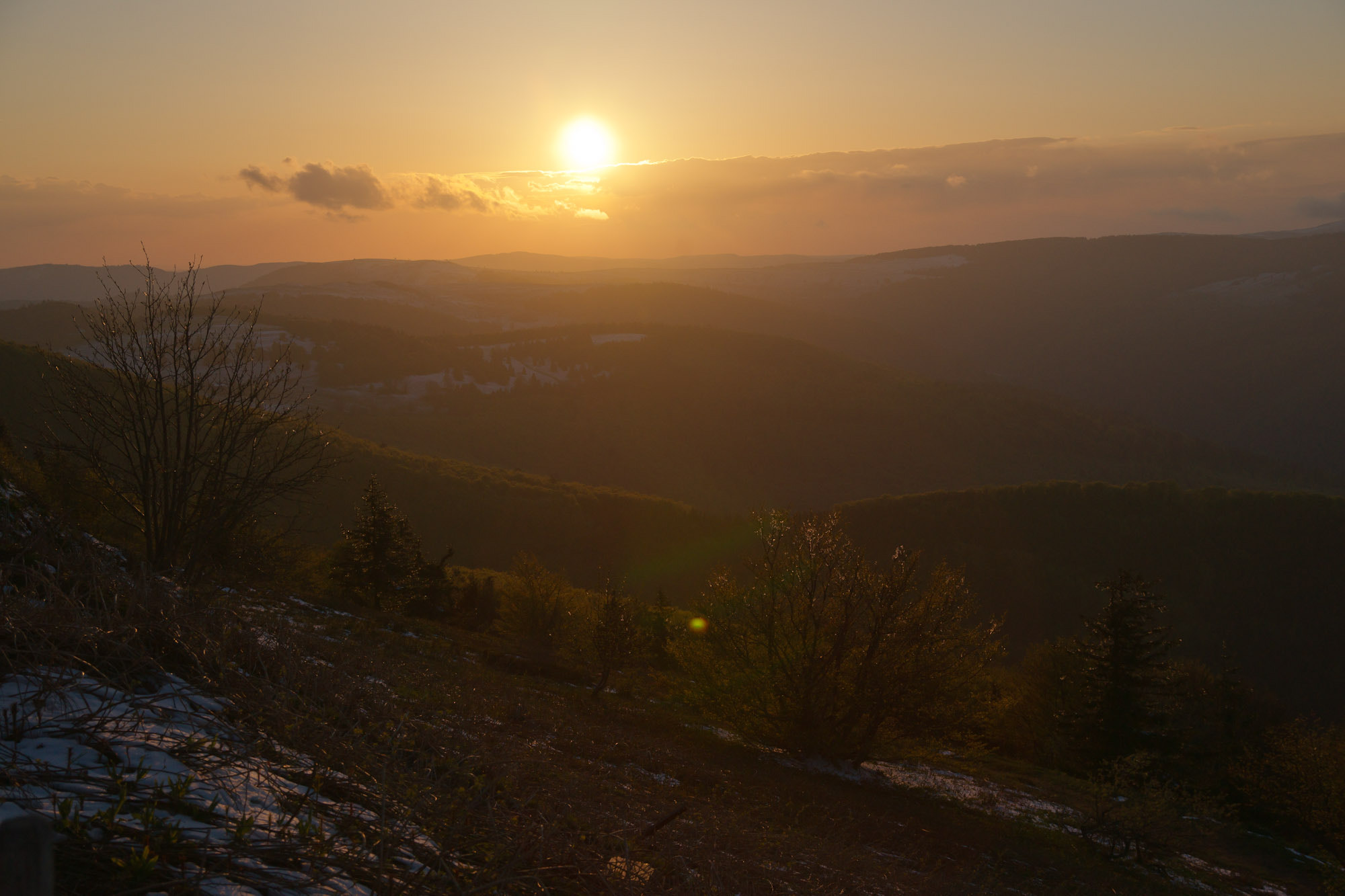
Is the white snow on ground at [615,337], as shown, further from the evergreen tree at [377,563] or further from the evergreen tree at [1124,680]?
the evergreen tree at [1124,680]

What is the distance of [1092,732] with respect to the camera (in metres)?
25.6

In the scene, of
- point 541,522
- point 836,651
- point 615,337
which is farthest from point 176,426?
point 615,337

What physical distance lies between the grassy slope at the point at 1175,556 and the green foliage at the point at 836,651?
53405mm

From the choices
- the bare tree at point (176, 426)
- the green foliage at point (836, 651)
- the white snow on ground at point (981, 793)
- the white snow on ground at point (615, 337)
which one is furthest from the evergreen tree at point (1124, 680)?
the white snow on ground at point (615, 337)

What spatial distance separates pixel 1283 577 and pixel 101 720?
8754 centimetres

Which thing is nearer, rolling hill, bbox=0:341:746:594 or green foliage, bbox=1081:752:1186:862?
green foliage, bbox=1081:752:1186:862

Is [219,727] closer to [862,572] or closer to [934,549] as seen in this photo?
[862,572]

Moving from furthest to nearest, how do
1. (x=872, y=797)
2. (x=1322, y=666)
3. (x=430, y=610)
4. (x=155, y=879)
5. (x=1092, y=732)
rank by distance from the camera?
1. (x=1322, y=666)
2. (x=430, y=610)
3. (x=1092, y=732)
4. (x=872, y=797)
5. (x=155, y=879)

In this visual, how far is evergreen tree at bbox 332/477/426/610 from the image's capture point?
31.0 m

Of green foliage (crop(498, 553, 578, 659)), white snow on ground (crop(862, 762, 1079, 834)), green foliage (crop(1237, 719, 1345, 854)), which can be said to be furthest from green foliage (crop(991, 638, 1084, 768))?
green foliage (crop(498, 553, 578, 659))

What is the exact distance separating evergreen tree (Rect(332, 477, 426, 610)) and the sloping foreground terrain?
20.1m

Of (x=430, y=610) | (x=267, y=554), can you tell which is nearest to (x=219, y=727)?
(x=267, y=554)

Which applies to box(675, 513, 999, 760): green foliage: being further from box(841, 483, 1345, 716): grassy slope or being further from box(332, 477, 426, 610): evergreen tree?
box(841, 483, 1345, 716): grassy slope

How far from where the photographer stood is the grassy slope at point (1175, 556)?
62.3 meters
